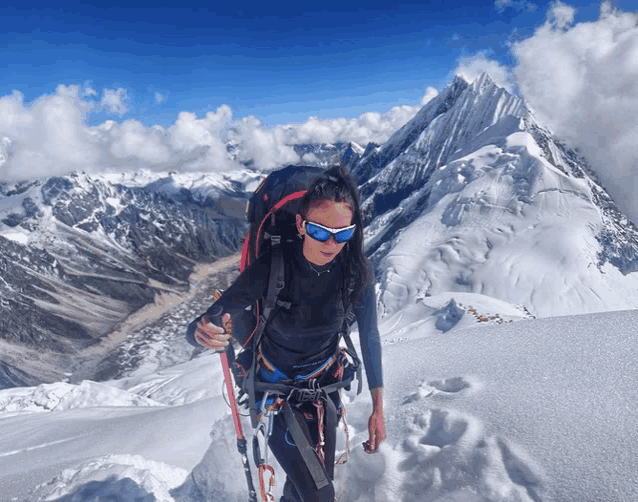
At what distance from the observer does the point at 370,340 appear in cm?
568

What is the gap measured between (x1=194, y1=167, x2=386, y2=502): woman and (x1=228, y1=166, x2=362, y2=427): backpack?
0.52 feet

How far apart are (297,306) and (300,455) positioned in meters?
1.74

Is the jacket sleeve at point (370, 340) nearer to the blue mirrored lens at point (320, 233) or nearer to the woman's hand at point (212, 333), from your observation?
the blue mirrored lens at point (320, 233)

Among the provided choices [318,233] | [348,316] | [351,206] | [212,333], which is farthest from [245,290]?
[351,206]

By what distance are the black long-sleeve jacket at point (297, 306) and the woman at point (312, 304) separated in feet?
0.04

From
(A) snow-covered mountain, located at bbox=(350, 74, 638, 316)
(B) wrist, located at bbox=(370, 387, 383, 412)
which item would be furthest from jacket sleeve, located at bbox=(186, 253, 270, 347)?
(A) snow-covered mountain, located at bbox=(350, 74, 638, 316)

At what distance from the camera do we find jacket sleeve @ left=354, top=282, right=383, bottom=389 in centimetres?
559

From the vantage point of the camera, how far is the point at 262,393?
5316 millimetres

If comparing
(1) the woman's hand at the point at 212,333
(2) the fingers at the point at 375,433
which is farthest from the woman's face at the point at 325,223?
(2) the fingers at the point at 375,433

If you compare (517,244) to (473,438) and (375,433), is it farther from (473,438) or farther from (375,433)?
(375,433)

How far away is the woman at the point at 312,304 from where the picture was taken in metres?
4.78

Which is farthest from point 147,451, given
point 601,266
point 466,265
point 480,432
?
point 601,266

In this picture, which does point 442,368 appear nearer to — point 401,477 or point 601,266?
point 401,477

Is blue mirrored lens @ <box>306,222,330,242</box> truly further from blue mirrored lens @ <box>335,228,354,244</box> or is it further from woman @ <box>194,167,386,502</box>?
blue mirrored lens @ <box>335,228,354,244</box>
